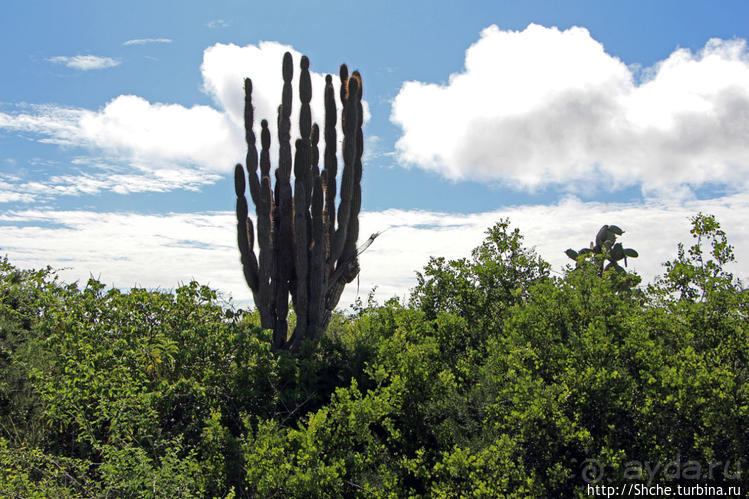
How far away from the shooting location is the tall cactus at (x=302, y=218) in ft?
36.1

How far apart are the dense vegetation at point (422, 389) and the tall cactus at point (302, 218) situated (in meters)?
1.45

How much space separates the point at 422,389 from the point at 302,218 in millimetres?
5244

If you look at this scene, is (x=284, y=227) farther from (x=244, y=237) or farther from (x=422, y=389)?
(x=422, y=389)

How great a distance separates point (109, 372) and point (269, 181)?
15.2 ft

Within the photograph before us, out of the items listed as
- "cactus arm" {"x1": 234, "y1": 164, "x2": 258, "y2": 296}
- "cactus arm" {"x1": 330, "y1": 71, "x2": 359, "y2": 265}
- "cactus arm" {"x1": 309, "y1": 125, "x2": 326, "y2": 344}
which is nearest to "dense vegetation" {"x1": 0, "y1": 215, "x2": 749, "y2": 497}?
"cactus arm" {"x1": 309, "y1": 125, "x2": 326, "y2": 344}

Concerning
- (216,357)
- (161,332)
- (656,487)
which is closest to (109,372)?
(161,332)

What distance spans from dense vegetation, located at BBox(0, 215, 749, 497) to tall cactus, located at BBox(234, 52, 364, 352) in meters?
1.45

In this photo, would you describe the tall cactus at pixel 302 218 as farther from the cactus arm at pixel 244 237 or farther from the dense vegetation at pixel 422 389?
the dense vegetation at pixel 422 389

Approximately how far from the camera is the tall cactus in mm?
11016

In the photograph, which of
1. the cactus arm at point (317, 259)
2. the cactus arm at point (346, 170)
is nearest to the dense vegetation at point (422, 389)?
the cactus arm at point (317, 259)

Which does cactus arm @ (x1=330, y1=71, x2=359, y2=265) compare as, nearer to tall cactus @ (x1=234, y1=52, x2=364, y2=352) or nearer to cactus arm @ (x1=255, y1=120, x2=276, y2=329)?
tall cactus @ (x1=234, y1=52, x2=364, y2=352)

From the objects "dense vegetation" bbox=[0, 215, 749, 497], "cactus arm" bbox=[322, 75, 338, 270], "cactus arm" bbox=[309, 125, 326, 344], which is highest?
"cactus arm" bbox=[322, 75, 338, 270]

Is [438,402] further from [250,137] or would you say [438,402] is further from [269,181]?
[250,137]

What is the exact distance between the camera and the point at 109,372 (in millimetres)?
8234
